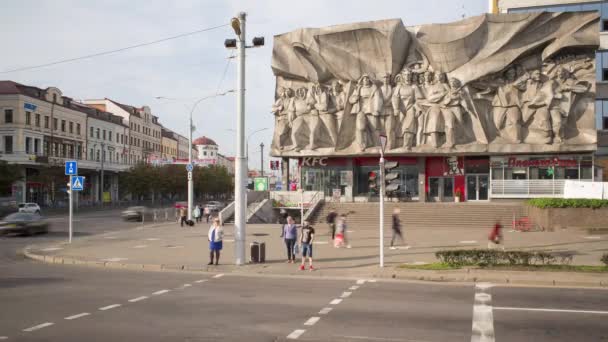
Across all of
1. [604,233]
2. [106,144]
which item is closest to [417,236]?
[604,233]

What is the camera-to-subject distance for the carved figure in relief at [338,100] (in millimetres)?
49594

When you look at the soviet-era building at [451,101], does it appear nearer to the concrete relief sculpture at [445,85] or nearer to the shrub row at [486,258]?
the concrete relief sculpture at [445,85]

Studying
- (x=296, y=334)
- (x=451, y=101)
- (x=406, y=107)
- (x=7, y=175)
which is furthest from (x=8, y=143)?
(x=296, y=334)

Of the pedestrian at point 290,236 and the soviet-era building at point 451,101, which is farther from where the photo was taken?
the soviet-era building at point 451,101

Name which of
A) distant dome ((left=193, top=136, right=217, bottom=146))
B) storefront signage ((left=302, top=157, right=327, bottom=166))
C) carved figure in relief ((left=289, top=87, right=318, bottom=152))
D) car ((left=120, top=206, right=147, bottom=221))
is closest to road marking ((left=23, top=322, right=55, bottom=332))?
car ((left=120, top=206, right=147, bottom=221))

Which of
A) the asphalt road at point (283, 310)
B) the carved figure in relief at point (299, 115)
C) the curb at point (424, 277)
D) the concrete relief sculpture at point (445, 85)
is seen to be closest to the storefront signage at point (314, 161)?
the concrete relief sculpture at point (445, 85)

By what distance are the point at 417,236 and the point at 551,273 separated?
14284 millimetres

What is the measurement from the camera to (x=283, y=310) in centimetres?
1116

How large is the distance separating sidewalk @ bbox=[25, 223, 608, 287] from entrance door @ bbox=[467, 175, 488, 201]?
18.5 m

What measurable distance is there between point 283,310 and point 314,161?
42.4 metres

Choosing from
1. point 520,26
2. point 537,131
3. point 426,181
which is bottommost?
point 426,181

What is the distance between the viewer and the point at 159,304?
38.6ft

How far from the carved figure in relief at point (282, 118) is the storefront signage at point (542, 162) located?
20.3 m

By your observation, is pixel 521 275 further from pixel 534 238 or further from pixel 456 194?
pixel 456 194
